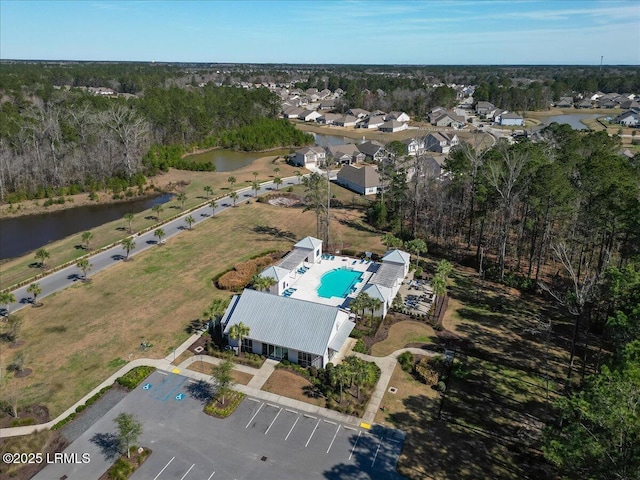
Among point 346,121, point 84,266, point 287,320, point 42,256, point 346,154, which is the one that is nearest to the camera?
point 287,320

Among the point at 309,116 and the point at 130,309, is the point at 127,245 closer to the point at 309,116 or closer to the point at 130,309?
the point at 130,309

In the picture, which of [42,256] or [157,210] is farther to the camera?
[157,210]

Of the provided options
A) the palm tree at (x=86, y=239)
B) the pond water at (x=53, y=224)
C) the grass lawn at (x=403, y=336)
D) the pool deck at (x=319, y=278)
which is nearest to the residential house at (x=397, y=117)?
the pond water at (x=53, y=224)

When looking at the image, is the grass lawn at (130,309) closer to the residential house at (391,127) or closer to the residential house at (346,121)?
the residential house at (391,127)

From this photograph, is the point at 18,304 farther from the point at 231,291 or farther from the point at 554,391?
the point at 554,391

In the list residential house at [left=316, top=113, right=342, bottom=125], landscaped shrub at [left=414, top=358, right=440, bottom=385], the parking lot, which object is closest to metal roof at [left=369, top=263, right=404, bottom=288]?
landscaped shrub at [left=414, top=358, right=440, bottom=385]

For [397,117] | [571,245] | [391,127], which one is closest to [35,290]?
[571,245]

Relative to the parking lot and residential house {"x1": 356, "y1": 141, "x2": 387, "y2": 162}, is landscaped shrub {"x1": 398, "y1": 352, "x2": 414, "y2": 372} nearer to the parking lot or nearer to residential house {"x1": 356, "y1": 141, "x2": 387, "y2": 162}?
the parking lot
